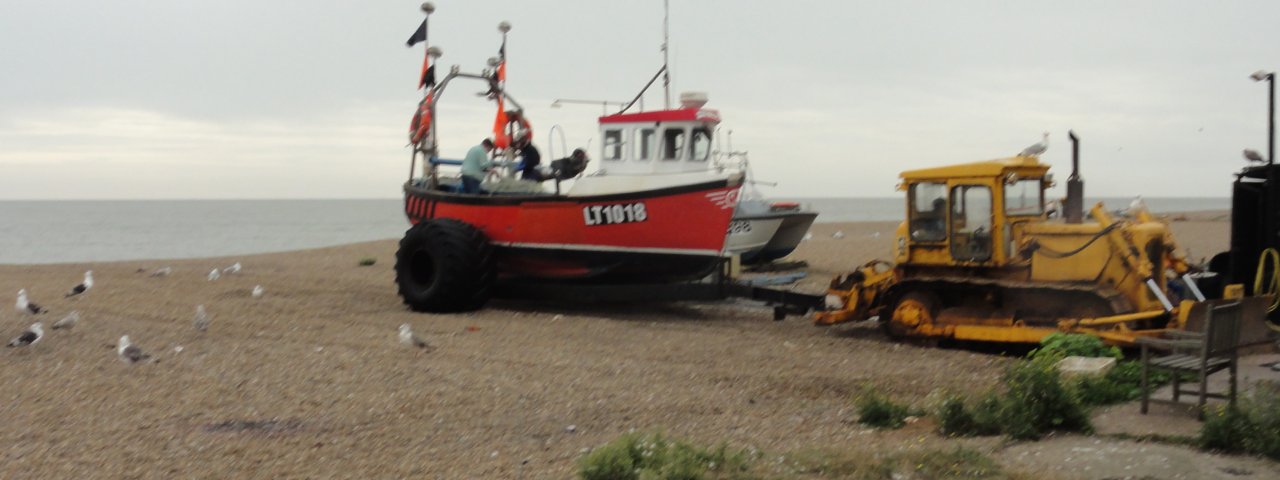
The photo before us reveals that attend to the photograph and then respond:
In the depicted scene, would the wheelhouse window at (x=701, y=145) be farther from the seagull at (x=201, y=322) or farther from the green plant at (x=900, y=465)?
the green plant at (x=900, y=465)

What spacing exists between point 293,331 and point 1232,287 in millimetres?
8676

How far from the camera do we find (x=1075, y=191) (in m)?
11.2

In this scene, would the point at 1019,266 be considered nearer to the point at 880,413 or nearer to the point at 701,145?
the point at 880,413

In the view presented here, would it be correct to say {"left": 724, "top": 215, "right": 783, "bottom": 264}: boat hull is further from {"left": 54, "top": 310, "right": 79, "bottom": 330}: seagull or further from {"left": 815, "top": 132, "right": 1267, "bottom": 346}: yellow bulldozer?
{"left": 54, "top": 310, "right": 79, "bottom": 330}: seagull

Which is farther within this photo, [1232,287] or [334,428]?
[1232,287]

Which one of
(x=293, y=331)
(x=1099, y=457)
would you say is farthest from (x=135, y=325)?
(x=1099, y=457)

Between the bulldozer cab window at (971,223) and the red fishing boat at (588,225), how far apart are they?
258cm

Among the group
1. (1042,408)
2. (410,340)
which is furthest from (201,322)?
(1042,408)

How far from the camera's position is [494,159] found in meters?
16.1

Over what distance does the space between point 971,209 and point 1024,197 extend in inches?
21.9

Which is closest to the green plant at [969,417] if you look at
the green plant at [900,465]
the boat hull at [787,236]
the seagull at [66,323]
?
the green plant at [900,465]

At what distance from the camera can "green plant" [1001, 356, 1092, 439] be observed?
6.97 metres

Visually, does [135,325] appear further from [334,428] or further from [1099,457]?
[1099,457]

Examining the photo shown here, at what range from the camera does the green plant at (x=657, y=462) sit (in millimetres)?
5840
